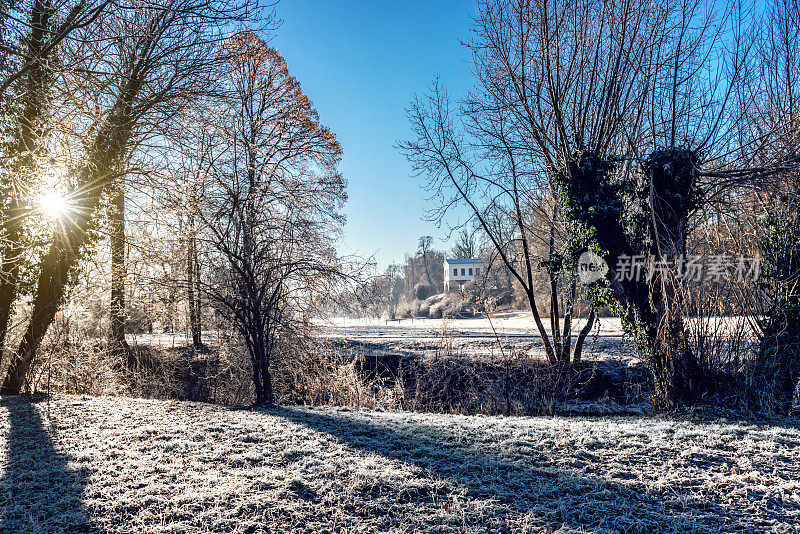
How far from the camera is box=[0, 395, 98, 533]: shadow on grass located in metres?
2.87

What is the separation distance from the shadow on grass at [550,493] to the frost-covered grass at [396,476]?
1 centimetres

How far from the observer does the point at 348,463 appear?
12.5ft

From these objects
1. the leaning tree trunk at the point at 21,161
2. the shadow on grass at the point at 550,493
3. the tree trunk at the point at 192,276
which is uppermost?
the leaning tree trunk at the point at 21,161

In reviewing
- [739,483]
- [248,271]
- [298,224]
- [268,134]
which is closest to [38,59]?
[248,271]

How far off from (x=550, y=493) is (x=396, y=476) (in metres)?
1.14

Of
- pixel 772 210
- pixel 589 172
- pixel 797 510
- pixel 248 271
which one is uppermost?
pixel 589 172

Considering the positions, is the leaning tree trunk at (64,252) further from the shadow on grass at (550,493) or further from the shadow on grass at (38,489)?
the shadow on grass at (550,493)

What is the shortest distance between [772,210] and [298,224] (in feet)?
26.9

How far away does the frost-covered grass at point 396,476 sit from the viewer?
287cm

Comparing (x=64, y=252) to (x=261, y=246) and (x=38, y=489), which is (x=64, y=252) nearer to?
(x=261, y=246)

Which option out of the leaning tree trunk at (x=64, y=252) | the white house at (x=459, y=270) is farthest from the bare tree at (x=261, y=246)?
the white house at (x=459, y=270)

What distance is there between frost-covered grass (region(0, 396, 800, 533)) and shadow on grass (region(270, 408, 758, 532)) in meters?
0.01

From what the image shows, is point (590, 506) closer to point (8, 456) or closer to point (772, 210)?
point (8, 456)

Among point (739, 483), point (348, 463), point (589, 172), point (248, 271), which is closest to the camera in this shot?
point (739, 483)
